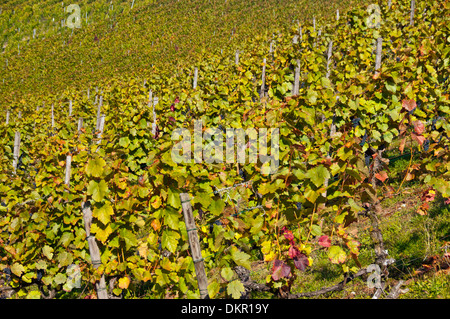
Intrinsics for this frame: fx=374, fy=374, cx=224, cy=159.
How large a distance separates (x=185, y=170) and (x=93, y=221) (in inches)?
37.1

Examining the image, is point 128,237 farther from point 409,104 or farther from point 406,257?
point 409,104

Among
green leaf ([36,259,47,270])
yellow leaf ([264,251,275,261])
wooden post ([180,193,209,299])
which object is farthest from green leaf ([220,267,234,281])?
green leaf ([36,259,47,270])

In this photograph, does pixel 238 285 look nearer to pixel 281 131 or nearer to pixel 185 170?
pixel 185 170

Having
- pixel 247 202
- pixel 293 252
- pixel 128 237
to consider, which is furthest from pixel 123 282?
pixel 247 202

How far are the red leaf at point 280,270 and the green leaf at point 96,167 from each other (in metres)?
1.57

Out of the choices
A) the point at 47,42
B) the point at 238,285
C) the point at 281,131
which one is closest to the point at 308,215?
the point at 281,131

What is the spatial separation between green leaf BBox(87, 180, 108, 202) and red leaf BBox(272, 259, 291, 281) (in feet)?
A: 4.89

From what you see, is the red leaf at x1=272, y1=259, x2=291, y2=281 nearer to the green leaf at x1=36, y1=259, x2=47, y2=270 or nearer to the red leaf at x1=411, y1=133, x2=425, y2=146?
the red leaf at x1=411, y1=133, x2=425, y2=146

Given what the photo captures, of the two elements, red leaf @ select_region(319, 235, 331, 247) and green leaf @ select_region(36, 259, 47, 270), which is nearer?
red leaf @ select_region(319, 235, 331, 247)

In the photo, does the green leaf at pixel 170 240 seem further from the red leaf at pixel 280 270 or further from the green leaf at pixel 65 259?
the green leaf at pixel 65 259

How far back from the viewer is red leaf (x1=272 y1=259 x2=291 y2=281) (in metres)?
2.85

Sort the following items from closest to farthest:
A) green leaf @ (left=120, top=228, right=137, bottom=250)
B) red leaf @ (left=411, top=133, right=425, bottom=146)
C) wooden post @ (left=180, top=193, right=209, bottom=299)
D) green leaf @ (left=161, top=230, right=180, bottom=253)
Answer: wooden post @ (left=180, top=193, right=209, bottom=299) < green leaf @ (left=161, top=230, right=180, bottom=253) < green leaf @ (left=120, top=228, right=137, bottom=250) < red leaf @ (left=411, top=133, right=425, bottom=146)

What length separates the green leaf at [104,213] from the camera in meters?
3.07

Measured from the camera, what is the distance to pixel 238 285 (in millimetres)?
2668
